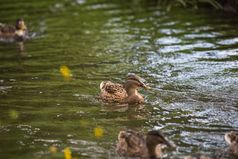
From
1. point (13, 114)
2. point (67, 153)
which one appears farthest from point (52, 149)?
point (13, 114)

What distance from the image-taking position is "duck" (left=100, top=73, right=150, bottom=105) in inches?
606

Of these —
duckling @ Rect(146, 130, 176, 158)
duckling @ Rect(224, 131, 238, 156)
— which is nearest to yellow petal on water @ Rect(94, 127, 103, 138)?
duckling @ Rect(146, 130, 176, 158)

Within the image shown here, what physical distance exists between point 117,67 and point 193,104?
394 cm

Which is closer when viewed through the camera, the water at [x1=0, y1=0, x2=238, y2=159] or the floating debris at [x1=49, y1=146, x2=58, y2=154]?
the floating debris at [x1=49, y1=146, x2=58, y2=154]

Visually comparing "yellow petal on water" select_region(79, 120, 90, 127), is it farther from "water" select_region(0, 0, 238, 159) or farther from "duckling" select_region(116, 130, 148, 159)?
"duckling" select_region(116, 130, 148, 159)

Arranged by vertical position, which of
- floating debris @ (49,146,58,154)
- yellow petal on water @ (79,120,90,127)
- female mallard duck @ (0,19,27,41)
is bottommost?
yellow petal on water @ (79,120,90,127)

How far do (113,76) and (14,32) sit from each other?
247 inches

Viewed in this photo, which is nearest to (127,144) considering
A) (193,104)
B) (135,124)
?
(135,124)

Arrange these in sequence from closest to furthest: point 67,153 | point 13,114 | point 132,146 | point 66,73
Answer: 1. point 67,153
2. point 132,146
3. point 13,114
4. point 66,73

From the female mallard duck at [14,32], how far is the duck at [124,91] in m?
7.41

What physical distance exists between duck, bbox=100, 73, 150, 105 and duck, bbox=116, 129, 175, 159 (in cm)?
350

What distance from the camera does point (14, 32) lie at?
894 inches

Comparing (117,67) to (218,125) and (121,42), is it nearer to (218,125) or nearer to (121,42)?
(121,42)

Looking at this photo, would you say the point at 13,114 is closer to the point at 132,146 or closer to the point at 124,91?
the point at 124,91
